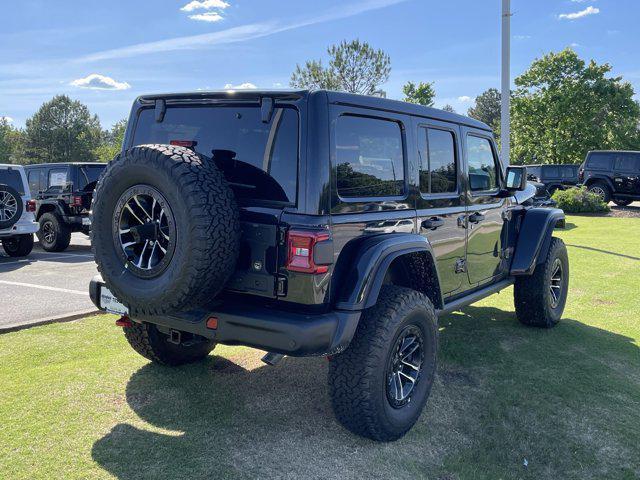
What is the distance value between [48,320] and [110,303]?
2338mm

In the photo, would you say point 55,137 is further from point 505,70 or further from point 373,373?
point 373,373

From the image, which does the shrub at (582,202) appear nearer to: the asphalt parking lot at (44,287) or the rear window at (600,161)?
the rear window at (600,161)

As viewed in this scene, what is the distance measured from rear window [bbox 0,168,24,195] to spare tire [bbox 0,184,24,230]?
13.5 inches

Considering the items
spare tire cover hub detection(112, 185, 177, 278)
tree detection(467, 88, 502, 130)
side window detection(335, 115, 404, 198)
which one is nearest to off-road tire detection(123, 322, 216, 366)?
spare tire cover hub detection(112, 185, 177, 278)

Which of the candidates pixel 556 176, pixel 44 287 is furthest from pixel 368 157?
pixel 556 176

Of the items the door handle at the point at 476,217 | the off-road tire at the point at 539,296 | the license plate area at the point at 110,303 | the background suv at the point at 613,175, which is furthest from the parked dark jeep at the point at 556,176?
the license plate area at the point at 110,303

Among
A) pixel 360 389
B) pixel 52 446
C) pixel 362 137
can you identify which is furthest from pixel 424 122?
pixel 52 446

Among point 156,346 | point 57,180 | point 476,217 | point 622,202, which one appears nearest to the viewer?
point 156,346

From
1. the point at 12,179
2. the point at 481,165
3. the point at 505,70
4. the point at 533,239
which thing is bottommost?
the point at 533,239

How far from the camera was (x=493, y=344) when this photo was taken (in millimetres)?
4848

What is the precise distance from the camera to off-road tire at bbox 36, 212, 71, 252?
1084 centimetres

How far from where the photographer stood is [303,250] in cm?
276

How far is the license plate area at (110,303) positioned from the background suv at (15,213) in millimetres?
7013

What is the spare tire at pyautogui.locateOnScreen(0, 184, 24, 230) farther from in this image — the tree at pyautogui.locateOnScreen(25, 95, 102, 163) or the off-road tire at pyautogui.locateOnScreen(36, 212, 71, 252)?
the tree at pyautogui.locateOnScreen(25, 95, 102, 163)
